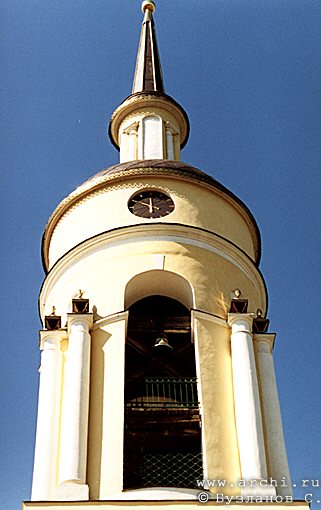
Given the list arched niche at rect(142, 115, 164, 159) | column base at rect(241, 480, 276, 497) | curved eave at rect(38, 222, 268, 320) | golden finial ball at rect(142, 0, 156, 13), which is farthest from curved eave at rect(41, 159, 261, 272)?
golden finial ball at rect(142, 0, 156, 13)

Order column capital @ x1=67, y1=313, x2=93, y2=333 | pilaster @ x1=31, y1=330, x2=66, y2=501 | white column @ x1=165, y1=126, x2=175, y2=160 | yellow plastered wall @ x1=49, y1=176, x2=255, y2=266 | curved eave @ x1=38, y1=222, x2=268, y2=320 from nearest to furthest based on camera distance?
1. pilaster @ x1=31, y1=330, x2=66, y2=501
2. column capital @ x1=67, y1=313, x2=93, y2=333
3. curved eave @ x1=38, y1=222, x2=268, y2=320
4. yellow plastered wall @ x1=49, y1=176, x2=255, y2=266
5. white column @ x1=165, y1=126, x2=175, y2=160

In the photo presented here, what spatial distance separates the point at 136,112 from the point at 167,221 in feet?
20.0

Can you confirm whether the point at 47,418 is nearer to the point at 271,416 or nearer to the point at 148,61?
the point at 271,416

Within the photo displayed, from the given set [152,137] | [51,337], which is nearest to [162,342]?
[51,337]

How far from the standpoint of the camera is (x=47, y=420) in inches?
734

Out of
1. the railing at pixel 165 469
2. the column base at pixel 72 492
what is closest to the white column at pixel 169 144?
the railing at pixel 165 469

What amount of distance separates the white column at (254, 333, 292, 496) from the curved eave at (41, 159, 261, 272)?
293 cm

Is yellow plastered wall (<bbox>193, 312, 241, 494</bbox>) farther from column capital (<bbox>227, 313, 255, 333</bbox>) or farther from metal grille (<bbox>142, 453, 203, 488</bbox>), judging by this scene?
metal grille (<bbox>142, 453, 203, 488</bbox>)

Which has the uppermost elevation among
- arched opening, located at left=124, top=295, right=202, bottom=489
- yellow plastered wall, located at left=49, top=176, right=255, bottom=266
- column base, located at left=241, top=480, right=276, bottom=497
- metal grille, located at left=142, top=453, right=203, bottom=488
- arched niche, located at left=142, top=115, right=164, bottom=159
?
arched niche, located at left=142, top=115, right=164, bottom=159

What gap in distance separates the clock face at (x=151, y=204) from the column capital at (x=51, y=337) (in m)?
2.97

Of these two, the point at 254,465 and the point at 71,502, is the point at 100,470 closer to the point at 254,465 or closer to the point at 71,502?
the point at 71,502

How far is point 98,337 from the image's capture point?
19.6 meters

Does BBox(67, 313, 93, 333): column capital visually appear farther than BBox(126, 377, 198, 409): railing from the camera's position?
Yes

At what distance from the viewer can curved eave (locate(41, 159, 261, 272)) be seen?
22.3m
